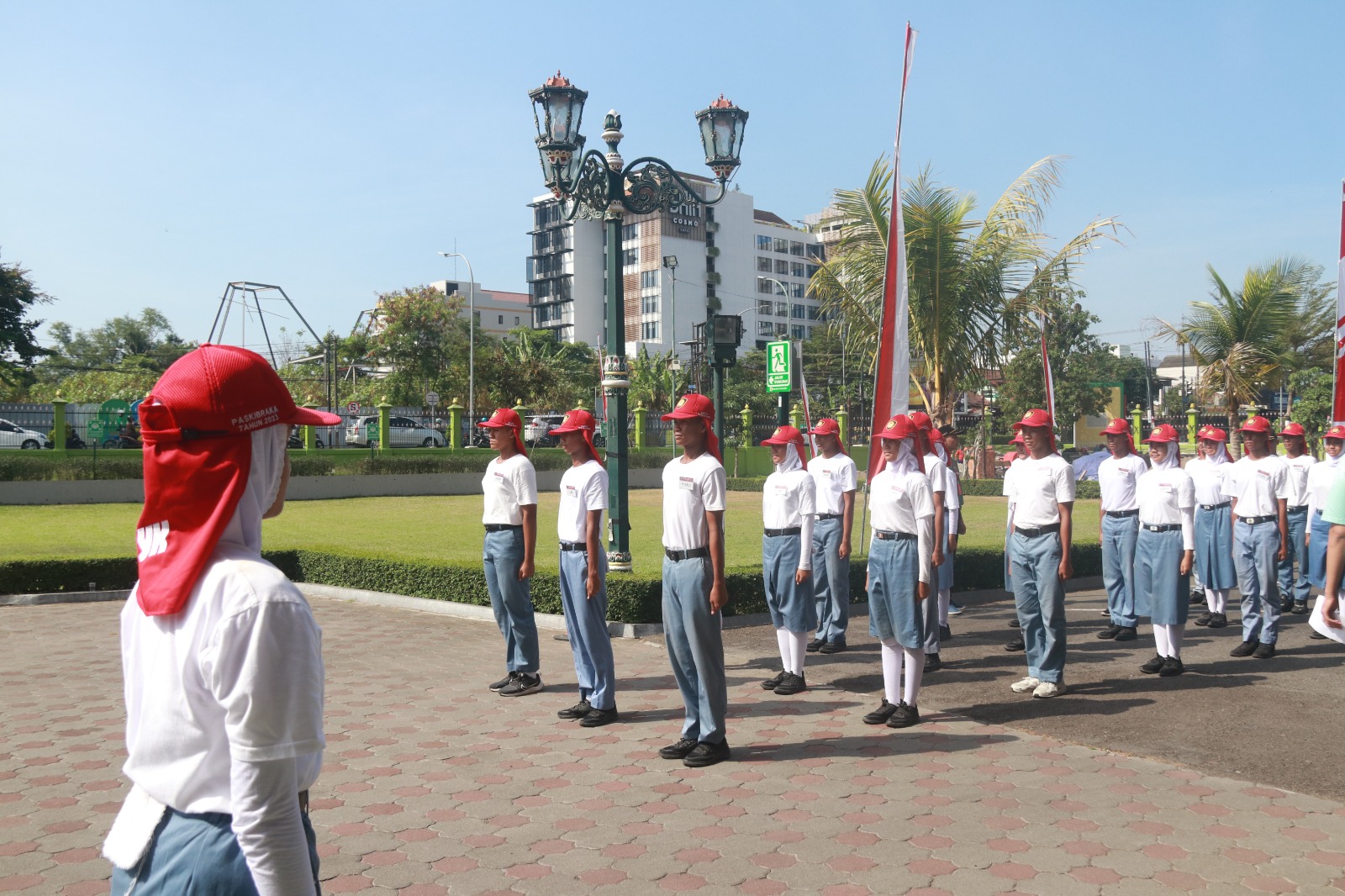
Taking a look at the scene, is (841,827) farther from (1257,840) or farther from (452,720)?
(452,720)

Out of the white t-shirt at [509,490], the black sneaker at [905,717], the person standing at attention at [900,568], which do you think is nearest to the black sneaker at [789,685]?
the person standing at attention at [900,568]

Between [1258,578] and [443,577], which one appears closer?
[1258,578]

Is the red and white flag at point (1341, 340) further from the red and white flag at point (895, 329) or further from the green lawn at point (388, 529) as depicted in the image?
the green lawn at point (388, 529)

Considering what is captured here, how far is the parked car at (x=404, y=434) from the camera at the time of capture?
3616 cm

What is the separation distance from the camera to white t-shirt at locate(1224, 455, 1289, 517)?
9.66 m

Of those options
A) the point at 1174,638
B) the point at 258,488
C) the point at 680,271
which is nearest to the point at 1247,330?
the point at 1174,638

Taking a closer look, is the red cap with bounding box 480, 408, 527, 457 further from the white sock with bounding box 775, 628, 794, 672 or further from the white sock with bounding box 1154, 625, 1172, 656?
the white sock with bounding box 1154, 625, 1172, 656

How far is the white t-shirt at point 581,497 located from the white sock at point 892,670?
208 cm

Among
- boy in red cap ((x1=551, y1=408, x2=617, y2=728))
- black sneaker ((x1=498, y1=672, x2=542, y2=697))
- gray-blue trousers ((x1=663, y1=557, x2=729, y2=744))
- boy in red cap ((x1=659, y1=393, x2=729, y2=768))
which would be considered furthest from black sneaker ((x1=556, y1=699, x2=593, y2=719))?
gray-blue trousers ((x1=663, y1=557, x2=729, y2=744))

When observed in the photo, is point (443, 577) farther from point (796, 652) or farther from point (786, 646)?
point (796, 652)

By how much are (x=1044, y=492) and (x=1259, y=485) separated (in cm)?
319

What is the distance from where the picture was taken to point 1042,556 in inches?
304

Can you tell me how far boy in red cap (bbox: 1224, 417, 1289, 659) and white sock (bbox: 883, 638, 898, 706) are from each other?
403cm

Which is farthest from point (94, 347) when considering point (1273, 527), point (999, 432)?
point (1273, 527)
